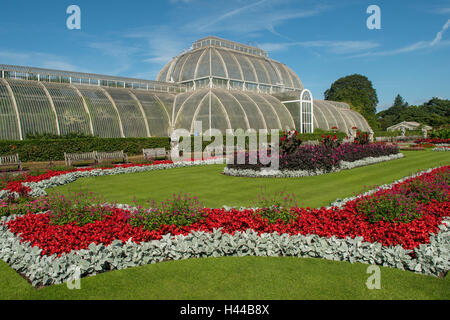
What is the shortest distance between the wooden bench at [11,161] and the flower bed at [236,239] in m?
14.0

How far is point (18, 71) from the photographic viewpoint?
2966 cm

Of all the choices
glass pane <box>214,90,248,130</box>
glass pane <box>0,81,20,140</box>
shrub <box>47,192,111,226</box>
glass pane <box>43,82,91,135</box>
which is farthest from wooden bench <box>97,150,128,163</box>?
shrub <box>47,192,111,226</box>

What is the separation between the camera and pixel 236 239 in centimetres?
649

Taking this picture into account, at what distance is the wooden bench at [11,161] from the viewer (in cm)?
1934

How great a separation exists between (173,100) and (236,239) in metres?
33.5

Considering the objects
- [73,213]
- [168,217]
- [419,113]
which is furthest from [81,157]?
[419,113]

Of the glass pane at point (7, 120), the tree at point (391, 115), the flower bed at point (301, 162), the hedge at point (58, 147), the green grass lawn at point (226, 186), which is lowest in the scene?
the green grass lawn at point (226, 186)

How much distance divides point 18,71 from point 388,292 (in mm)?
34649

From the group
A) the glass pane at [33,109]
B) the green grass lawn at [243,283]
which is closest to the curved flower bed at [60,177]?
the green grass lawn at [243,283]

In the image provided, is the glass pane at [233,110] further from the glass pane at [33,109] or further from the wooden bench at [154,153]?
the glass pane at [33,109]

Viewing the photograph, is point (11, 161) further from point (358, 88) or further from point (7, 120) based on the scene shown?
point (358, 88)

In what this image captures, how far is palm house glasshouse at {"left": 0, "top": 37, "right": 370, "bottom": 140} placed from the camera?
88.6 feet

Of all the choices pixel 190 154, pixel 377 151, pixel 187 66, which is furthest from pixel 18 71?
pixel 377 151

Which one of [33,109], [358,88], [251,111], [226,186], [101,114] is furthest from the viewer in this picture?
[358,88]
